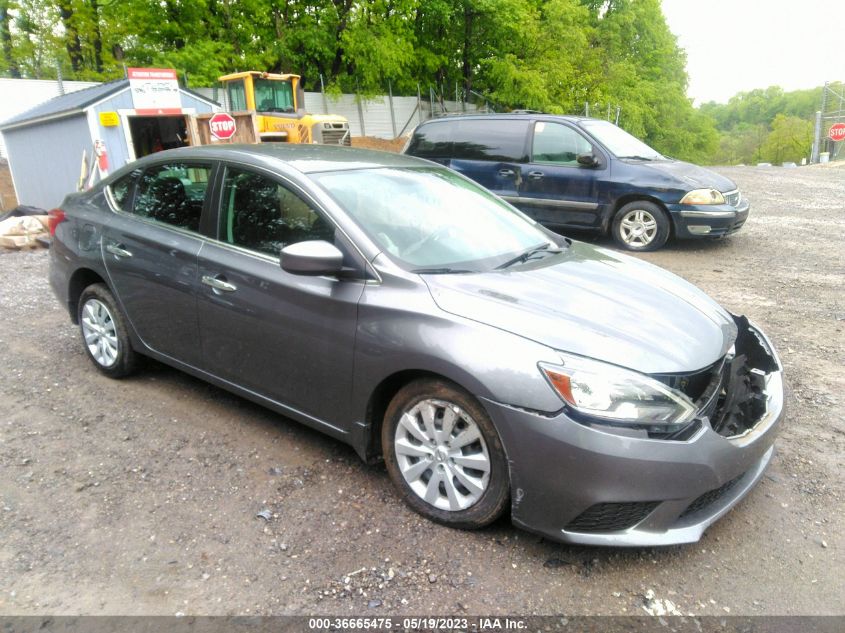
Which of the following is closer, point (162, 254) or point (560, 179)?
point (162, 254)

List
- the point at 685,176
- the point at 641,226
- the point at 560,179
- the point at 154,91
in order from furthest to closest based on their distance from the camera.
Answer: the point at 154,91, the point at 560,179, the point at 641,226, the point at 685,176

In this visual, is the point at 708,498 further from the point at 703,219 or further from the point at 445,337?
the point at 703,219

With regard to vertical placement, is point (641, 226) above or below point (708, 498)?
above

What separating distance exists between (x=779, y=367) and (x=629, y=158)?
578cm

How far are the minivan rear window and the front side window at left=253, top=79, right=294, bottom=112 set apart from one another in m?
6.51

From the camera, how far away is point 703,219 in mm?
7895

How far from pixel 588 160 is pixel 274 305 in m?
6.19

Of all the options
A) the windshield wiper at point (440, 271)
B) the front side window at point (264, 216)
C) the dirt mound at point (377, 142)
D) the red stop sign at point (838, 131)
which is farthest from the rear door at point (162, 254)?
the red stop sign at point (838, 131)

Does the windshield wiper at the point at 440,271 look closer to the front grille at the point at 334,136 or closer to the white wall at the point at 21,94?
the front grille at the point at 334,136

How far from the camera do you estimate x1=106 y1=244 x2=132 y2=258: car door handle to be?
3909 millimetres

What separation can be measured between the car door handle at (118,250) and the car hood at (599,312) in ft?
7.06

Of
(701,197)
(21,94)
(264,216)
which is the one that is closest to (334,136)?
(701,197)

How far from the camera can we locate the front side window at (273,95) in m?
14.5

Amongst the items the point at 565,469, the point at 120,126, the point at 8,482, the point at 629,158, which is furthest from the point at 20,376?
the point at 120,126
